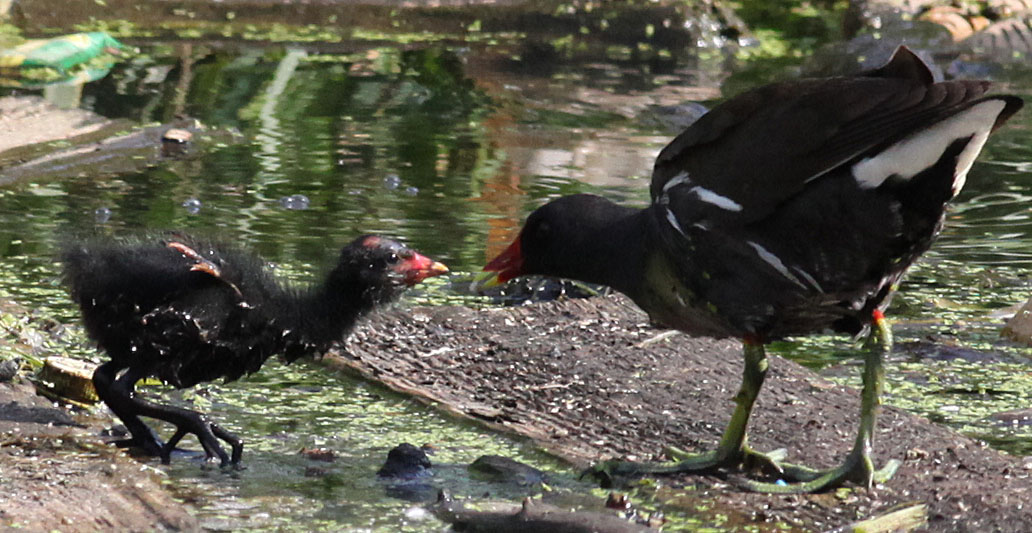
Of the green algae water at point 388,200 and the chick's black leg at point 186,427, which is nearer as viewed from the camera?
the chick's black leg at point 186,427

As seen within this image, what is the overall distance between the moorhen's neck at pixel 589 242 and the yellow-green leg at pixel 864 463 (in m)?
0.57

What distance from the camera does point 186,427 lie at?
3693mm

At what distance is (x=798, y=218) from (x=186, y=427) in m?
1.53

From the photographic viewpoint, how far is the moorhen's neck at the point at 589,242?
372cm

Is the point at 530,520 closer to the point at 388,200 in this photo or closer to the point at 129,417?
the point at 129,417

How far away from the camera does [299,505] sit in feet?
11.0

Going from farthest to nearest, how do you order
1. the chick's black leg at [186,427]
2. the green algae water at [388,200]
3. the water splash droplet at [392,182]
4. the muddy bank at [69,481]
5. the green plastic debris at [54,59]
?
the green plastic debris at [54,59] < the water splash droplet at [392,182] < the green algae water at [388,200] < the chick's black leg at [186,427] < the muddy bank at [69,481]

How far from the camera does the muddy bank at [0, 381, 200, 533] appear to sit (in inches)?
124

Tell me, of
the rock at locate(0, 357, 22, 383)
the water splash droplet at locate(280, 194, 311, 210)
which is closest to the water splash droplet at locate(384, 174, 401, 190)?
the water splash droplet at locate(280, 194, 311, 210)

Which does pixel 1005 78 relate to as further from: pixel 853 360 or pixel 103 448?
pixel 103 448

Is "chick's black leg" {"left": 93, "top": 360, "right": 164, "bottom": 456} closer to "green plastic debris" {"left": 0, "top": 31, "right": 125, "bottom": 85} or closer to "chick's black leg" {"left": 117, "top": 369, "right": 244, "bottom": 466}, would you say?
"chick's black leg" {"left": 117, "top": 369, "right": 244, "bottom": 466}

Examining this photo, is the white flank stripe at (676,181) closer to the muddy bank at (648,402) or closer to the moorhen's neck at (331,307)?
the muddy bank at (648,402)

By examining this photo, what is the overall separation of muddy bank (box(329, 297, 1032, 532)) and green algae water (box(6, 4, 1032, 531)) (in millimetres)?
148

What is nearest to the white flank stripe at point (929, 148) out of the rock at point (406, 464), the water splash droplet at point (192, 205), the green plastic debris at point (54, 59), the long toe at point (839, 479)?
the long toe at point (839, 479)
